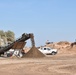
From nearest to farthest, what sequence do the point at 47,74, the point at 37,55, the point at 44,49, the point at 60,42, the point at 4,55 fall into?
the point at 47,74, the point at 37,55, the point at 4,55, the point at 44,49, the point at 60,42

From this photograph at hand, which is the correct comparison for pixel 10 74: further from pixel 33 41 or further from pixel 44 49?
pixel 44 49

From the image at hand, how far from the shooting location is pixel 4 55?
62.2 m

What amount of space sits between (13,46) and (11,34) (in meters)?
72.1

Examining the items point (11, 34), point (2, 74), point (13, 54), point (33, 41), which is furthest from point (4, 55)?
point (11, 34)

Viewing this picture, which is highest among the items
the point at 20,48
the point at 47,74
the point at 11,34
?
the point at 11,34

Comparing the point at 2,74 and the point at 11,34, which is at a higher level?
the point at 11,34

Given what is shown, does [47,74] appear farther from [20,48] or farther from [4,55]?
[4,55]

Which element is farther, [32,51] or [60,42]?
[60,42]

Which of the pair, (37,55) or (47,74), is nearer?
(47,74)

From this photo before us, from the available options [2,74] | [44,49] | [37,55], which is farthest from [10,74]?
[44,49]

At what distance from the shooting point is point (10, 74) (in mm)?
23062

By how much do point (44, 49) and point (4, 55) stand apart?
49.7 ft

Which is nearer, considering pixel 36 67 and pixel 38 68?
pixel 38 68

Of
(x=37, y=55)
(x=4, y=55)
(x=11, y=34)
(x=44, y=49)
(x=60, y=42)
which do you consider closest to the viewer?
(x=37, y=55)
